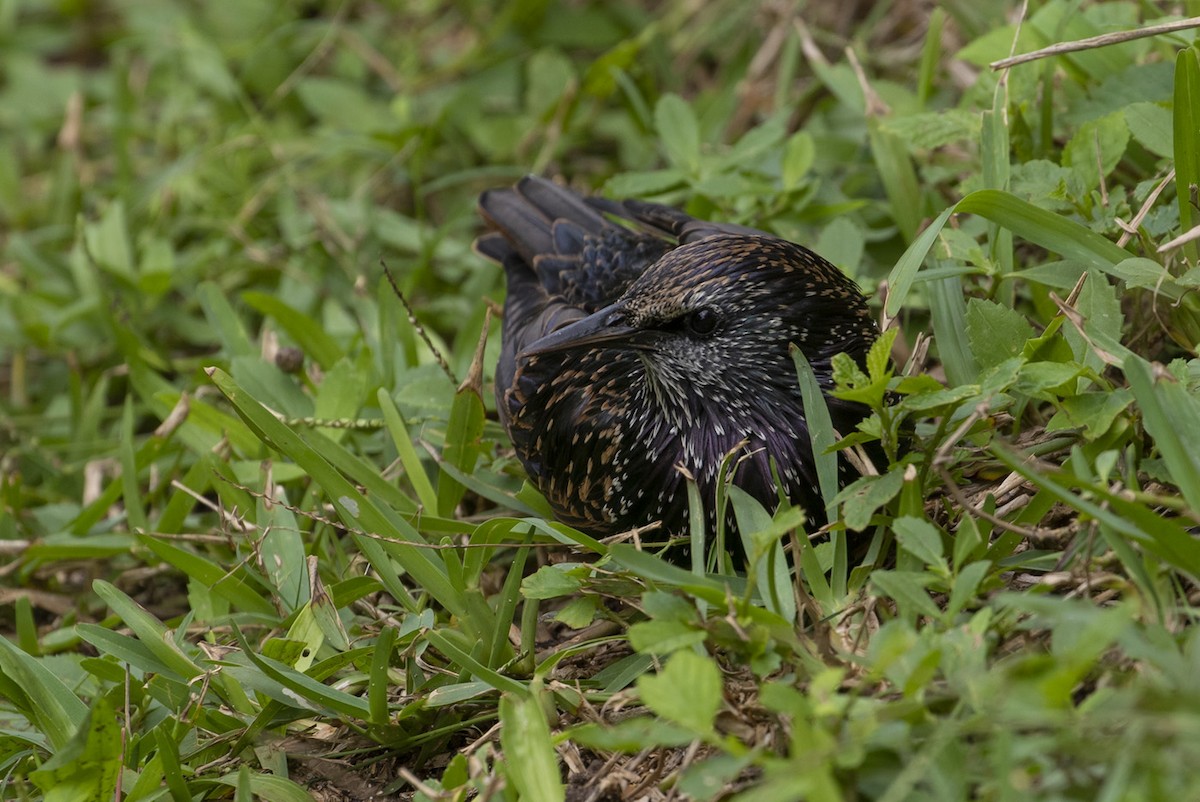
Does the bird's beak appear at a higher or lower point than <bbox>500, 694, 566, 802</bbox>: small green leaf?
higher

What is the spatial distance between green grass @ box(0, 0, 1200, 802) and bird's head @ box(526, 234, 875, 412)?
0.63ft

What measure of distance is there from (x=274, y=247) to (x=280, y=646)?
2.32m

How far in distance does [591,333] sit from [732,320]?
0.33 meters

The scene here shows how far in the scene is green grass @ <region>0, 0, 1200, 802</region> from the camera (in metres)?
1.97

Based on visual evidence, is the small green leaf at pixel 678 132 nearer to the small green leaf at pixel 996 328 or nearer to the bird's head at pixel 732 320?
the bird's head at pixel 732 320

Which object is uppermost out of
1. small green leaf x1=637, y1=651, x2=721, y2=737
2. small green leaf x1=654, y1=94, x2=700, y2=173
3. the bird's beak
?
small green leaf x1=654, y1=94, x2=700, y2=173

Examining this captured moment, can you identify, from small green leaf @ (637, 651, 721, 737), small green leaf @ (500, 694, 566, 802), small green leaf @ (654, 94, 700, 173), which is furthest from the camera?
small green leaf @ (654, 94, 700, 173)

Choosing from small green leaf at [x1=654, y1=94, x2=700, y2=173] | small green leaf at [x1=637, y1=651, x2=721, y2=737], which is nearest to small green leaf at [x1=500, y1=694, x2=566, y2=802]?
small green leaf at [x1=637, y1=651, x2=721, y2=737]

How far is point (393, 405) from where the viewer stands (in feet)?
9.92

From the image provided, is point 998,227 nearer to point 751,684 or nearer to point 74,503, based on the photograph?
point 751,684

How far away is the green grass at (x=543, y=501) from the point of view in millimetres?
1971

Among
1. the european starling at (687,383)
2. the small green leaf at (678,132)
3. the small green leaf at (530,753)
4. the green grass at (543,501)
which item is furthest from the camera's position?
the small green leaf at (678,132)

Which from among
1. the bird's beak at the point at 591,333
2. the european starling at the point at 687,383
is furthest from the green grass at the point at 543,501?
the bird's beak at the point at 591,333

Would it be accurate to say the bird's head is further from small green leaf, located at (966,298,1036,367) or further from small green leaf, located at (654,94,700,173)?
small green leaf, located at (654,94,700,173)
